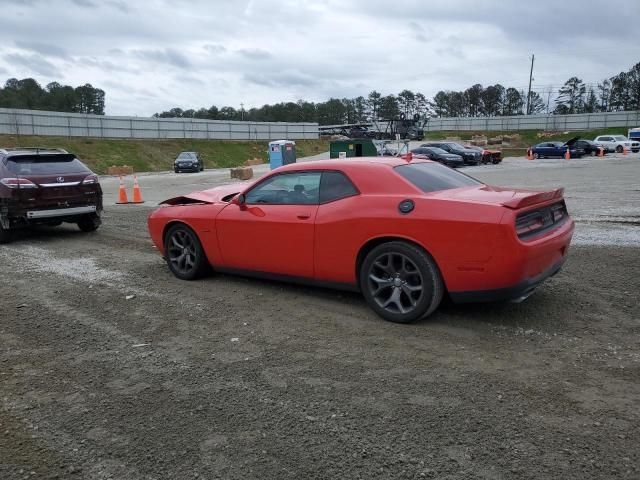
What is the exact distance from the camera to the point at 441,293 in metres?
4.55

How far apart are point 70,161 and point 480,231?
27.3 feet

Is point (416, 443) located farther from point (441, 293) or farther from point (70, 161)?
point (70, 161)

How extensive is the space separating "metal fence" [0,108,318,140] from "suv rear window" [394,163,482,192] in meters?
47.6

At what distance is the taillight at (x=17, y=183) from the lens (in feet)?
29.6

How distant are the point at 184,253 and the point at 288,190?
5.50ft

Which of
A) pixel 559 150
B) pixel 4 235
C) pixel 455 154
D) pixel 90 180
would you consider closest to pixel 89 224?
pixel 90 180

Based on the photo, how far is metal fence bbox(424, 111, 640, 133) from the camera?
6956 centimetres

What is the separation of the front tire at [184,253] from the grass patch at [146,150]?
129 ft

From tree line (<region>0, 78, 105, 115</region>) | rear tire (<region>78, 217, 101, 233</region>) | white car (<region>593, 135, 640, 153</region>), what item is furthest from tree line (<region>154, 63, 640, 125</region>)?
rear tire (<region>78, 217, 101, 233</region>)

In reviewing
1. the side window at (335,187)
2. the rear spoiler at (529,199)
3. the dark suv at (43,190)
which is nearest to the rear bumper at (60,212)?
the dark suv at (43,190)

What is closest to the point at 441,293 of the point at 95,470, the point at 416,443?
the point at 416,443

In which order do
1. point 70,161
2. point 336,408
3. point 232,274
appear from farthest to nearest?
point 70,161
point 232,274
point 336,408

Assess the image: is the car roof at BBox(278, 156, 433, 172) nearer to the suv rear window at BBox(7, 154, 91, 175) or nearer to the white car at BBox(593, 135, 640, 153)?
the suv rear window at BBox(7, 154, 91, 175)

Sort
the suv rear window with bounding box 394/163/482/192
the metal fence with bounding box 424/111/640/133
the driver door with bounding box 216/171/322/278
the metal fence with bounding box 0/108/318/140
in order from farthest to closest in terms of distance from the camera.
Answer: the metal fence with bounding box 424/111/640/133
the metal fence with bounding box 0/108/318/140
the driver door with bounding box 216/171/322/278
the suv rear window with bounding box 394/163/482/192
